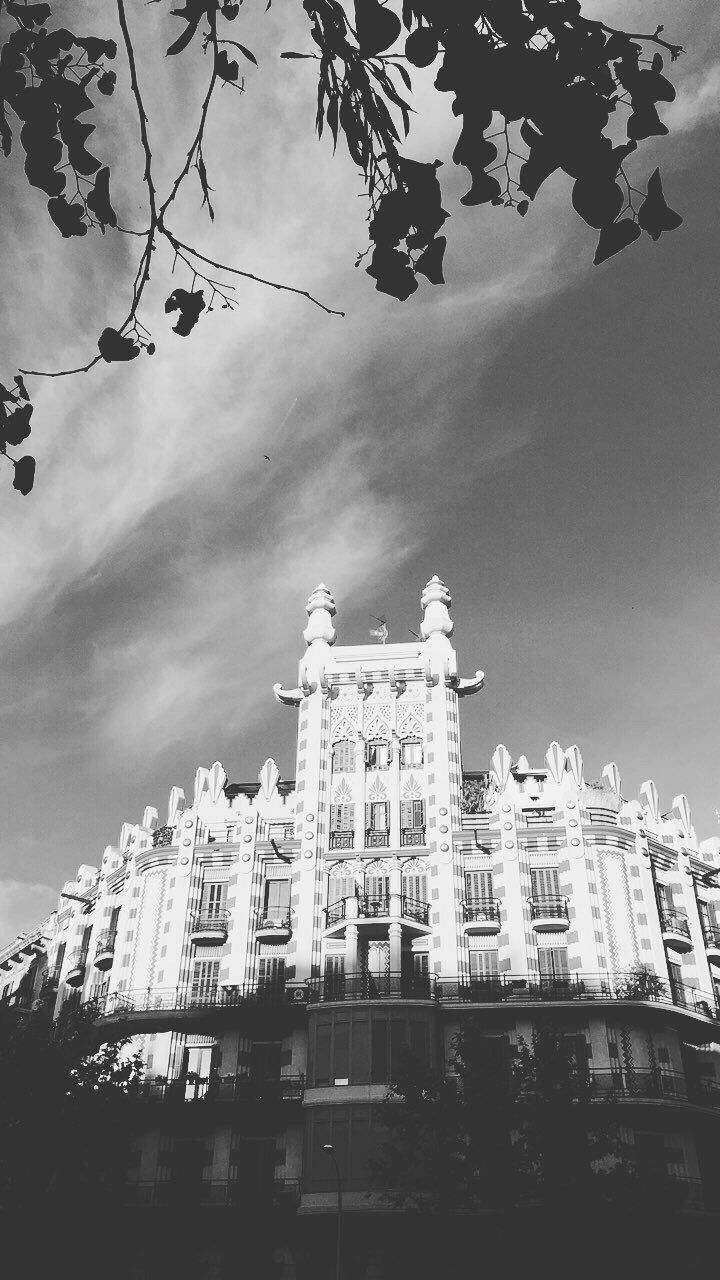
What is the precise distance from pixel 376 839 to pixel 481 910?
6666 millimetres

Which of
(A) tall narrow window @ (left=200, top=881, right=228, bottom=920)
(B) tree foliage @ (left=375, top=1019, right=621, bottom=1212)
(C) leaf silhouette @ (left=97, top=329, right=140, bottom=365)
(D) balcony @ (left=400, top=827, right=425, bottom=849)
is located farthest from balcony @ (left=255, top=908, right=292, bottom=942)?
(C) leaf silhouette @ (left=97, top=329, right=140, bottom=365)

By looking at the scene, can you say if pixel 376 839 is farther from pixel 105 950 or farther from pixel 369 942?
pixel 105 950

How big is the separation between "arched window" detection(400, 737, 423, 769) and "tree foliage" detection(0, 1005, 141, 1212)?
806 inches

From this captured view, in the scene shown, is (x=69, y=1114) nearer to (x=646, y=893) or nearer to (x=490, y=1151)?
(x=490, y=1151)

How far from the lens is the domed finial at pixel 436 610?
6031 centimetres

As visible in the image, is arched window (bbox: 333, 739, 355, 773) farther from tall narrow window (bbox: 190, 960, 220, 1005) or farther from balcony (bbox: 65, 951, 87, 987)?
balcony (bbox: 65, 951, 87, 987)

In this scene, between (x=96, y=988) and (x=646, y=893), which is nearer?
(x=646, y=893)

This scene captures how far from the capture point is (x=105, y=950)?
54219 mm

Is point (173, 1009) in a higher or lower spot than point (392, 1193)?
higher

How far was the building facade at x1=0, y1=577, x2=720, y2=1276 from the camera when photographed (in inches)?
1725

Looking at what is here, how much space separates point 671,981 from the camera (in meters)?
48.2

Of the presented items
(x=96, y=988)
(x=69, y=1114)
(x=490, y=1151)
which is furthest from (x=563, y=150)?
(x=96, y=988)

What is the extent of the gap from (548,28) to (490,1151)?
36.6 metres

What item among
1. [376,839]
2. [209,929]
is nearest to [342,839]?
[376,839]
